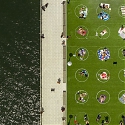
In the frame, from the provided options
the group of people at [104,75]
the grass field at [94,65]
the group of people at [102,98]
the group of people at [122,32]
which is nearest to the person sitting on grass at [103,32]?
the grass field at [94,65]

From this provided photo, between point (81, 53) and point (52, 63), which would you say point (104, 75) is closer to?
point (81, 53)

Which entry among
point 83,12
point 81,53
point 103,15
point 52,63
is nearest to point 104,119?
point 81,53

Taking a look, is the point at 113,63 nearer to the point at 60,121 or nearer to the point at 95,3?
the point at 95,3

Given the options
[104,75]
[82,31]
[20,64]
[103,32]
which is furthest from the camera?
[20,64]

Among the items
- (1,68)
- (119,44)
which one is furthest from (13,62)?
(119,44)

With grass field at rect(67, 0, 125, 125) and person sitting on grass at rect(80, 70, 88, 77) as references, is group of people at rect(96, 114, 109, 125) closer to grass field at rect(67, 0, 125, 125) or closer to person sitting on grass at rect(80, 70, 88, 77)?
grass field at rect(67, 0, 125, 125)

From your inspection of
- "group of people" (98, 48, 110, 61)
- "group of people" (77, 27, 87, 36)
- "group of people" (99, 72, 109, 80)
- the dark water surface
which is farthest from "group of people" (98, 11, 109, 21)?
the dark water surface
